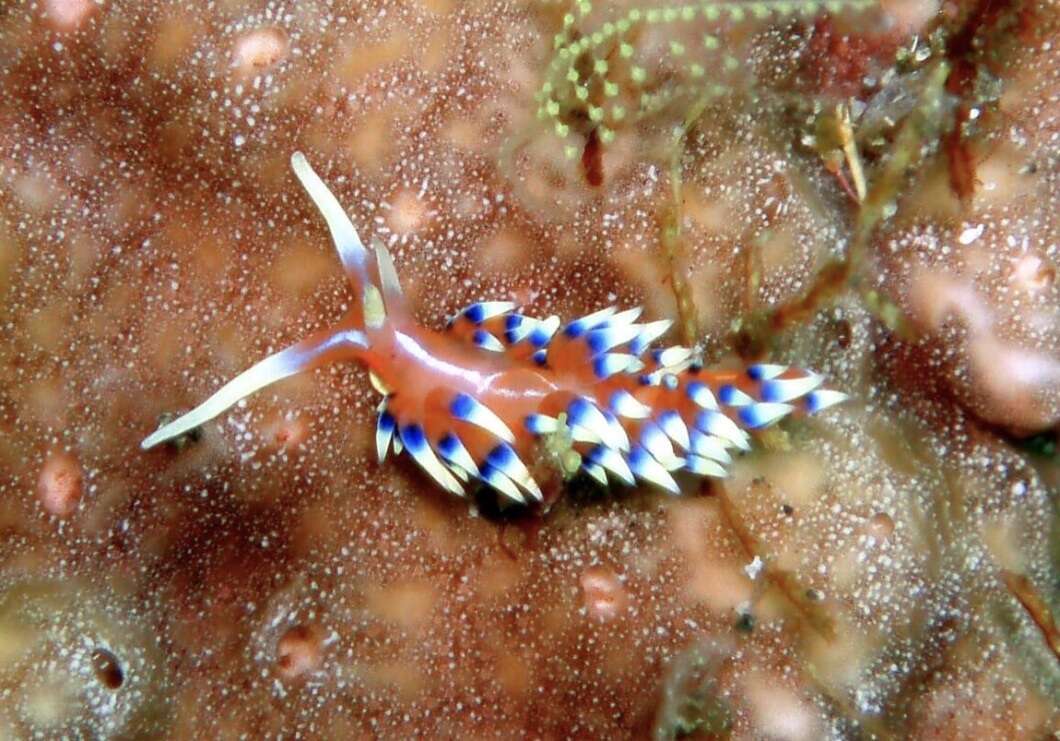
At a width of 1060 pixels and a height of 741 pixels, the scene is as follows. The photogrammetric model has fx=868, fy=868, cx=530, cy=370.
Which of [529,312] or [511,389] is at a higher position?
[529,312]

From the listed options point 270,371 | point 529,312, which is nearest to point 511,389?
point 529,312

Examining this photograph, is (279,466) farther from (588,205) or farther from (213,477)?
(588,205)

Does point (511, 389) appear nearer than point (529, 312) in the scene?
Yes

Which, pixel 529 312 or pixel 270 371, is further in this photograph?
pixel 529 312

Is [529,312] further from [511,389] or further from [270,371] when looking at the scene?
[270,371]
